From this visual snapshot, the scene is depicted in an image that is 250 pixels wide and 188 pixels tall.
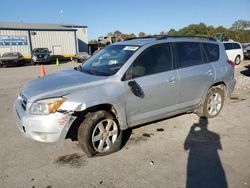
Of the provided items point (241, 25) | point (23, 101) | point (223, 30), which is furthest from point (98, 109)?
point (241, 25)

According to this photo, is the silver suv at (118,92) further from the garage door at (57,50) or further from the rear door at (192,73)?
the garage door at (57,50)

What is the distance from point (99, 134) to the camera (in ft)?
12.5

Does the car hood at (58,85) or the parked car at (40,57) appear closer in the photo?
the car hood at (58,85)

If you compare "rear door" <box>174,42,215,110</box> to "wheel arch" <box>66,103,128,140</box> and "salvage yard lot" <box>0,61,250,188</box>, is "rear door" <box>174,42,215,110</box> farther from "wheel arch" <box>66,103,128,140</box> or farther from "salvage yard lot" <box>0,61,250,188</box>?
"wheel arch" <box>66,103,128,140</box>

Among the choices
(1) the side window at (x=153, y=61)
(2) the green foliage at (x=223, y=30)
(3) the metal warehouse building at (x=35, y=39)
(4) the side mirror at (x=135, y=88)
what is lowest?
(4) the side mirror at (x=135, y=88)

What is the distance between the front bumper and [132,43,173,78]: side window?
4.49ft

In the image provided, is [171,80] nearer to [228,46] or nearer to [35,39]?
[228,46]

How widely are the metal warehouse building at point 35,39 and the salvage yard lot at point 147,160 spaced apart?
27.7 meters

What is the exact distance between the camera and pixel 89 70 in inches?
179

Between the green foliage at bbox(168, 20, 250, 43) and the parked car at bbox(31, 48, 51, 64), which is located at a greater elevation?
the green foliage at bbox(168, 20, 250, 43)

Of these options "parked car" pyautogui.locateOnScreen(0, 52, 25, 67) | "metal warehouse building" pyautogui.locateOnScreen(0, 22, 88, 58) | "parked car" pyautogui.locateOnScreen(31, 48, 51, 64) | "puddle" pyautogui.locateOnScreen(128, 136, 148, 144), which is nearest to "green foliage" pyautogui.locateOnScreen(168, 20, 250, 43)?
"metal warehouse building" pyautogui.locateOnScreen(0, 22, 88, 58)

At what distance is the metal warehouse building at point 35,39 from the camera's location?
29352 millimetres

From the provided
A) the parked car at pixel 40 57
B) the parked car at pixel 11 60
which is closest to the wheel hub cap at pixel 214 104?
the parked car at pixel 11 60

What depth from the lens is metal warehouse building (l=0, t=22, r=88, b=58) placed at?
2935cm
